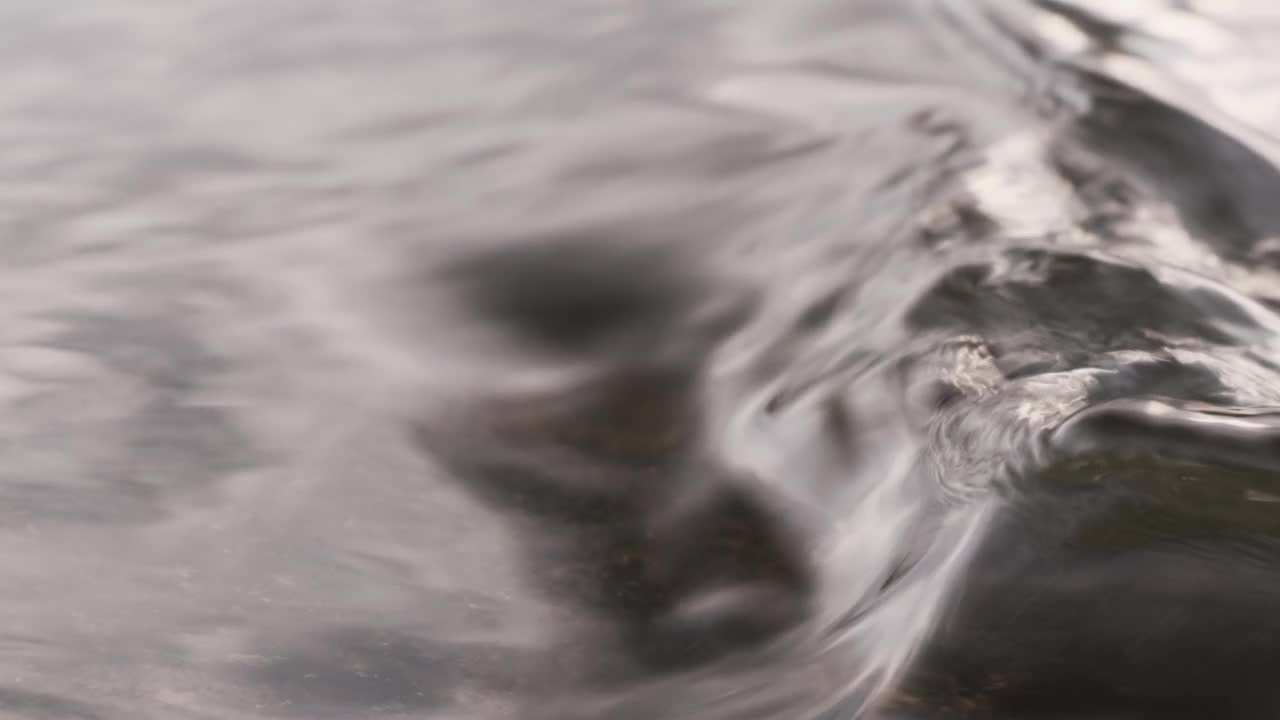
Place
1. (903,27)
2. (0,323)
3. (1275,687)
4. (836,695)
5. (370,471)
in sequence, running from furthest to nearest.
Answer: (903,27) < (0,323) < (370,471) < (836,695) < (1275,687)

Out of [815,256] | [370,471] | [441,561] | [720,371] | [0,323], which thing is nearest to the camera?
[441,561]

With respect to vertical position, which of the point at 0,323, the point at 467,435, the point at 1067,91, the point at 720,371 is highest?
the point at 0,323

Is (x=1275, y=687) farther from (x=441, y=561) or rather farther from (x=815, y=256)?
(x=815, y=256)

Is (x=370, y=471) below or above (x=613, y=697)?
above

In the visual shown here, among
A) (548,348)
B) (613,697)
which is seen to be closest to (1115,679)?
(613,697)

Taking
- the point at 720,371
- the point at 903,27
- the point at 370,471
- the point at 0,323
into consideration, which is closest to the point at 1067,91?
the point at 903,27

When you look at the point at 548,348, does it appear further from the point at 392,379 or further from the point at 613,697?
the point at 613,697

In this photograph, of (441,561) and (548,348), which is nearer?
(441,561)
